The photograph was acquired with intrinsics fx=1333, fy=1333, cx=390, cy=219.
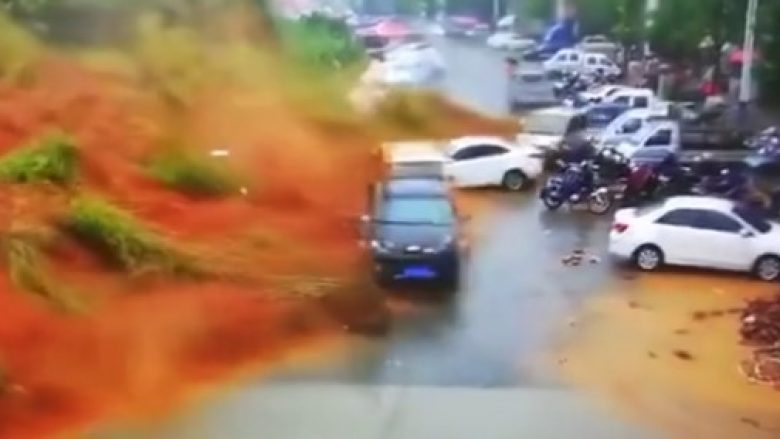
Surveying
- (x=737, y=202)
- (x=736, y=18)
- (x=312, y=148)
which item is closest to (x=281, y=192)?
(x=312, y=148)

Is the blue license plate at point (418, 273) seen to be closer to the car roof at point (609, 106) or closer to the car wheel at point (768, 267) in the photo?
the car wheel at point (768, 267)

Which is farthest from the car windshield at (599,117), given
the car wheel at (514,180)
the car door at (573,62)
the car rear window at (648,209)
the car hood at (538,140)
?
the car rear window at (648,209)

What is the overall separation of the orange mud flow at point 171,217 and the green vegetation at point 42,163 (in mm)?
154

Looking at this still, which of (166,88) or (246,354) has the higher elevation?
(166,88)

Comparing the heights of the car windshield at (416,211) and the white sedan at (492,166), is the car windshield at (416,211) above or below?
above

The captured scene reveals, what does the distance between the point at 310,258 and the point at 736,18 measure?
1013 centimetres

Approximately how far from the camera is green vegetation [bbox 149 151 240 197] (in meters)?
13.8

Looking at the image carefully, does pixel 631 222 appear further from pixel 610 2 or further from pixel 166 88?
pixel 610 2

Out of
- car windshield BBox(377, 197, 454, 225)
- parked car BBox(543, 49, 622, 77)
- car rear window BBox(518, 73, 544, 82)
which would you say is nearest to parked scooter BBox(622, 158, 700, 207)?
car windshield BBox(377, 197, 454, 225)

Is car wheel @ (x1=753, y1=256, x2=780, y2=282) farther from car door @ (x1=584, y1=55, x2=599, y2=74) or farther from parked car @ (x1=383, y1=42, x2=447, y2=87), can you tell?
car door @ (x1=584, y1=55, x2=599, y2=74)

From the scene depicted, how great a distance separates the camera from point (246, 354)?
33.6 feet

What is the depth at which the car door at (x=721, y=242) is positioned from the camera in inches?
484

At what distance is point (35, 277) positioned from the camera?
1084cm

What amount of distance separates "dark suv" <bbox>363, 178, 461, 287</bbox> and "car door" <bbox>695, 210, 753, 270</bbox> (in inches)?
90.1
